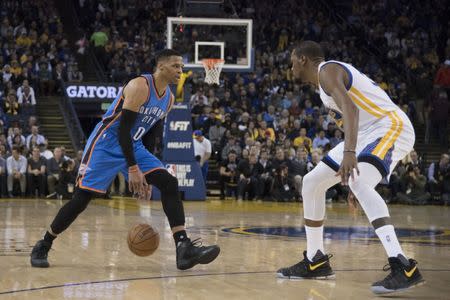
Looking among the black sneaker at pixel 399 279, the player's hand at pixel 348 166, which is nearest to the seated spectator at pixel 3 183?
the player's hand at pixel 348 166

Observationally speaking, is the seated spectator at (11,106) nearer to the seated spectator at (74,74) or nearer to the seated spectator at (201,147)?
the seated spectator at (74,74)

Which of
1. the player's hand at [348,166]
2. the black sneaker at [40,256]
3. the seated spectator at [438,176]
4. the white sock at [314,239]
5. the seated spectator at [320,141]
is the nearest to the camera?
the player's hand at [348,166]

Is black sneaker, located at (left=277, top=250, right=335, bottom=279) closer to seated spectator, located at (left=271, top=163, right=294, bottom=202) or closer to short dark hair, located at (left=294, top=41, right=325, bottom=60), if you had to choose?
short dark hair, located at (left=294, top=41, right=325, bottom=60)

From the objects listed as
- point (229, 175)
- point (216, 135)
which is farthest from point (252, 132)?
point (229, 175)

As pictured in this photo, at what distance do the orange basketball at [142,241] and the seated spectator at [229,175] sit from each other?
40.0 feet

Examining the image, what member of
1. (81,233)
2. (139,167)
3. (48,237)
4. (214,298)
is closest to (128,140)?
(139,167)

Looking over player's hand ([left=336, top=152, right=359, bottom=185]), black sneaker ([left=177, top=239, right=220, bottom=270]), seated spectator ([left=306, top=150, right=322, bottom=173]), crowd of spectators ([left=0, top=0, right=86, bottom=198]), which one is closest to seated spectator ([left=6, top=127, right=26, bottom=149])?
crowd of spectators ([left=0, top=0, right=86, bottom=198])

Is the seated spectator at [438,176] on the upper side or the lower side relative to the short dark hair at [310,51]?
lower

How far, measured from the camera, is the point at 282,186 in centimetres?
1883

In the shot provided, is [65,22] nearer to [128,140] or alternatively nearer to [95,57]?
[95,57]

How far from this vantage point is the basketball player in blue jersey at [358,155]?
18.7 ft

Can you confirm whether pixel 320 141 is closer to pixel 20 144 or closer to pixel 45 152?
pixel 45 152

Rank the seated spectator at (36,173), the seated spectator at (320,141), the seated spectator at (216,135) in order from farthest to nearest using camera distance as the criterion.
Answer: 1. the seated spectator at (320,141)
2. the seated spectator at (216,135)
3. the seated spectator at (36,173)

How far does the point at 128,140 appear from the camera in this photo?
6672 mm
